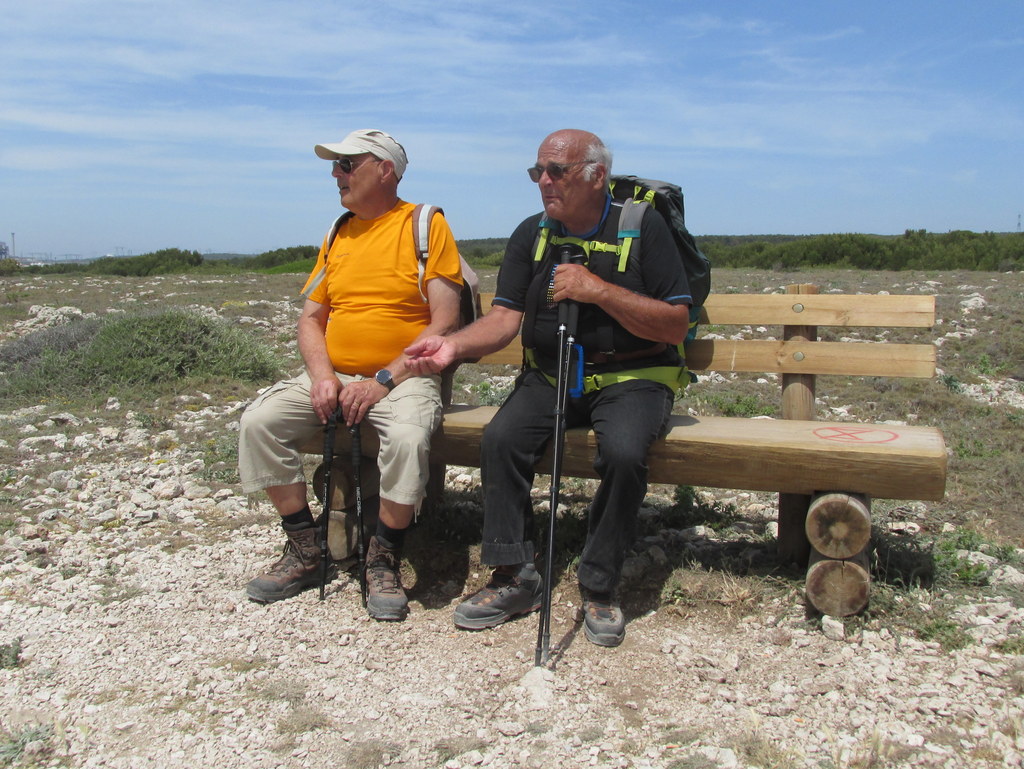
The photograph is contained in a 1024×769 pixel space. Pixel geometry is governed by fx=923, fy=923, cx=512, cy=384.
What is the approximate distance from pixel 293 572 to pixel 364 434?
2.39 feet

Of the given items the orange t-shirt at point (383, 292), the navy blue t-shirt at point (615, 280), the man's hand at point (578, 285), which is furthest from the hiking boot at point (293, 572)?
the man's hand at point (578, 285)

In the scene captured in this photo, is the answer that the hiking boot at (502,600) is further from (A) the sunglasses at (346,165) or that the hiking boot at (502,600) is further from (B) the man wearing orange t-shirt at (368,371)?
(A) the sunglasses at (346,165)

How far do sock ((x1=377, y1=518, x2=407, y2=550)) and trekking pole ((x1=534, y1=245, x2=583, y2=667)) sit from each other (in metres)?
0.71

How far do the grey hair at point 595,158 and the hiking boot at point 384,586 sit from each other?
193 cm

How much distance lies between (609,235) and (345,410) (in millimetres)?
1467

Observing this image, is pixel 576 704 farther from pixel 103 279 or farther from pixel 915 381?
pixel 103 279

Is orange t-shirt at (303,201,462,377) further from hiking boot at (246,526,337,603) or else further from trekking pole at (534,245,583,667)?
hiking boot at (246,526,337,603)

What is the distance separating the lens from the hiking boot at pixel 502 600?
4.00 metres

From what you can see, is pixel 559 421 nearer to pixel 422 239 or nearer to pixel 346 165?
pixel 422 239

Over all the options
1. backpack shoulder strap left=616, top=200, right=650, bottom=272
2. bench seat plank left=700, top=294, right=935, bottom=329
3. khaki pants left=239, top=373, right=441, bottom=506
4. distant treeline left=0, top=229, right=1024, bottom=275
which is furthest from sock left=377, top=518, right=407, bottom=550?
distant treeline left=0, top=229, right=1024, bottom=275

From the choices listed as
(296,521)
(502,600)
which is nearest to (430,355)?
(296,521)

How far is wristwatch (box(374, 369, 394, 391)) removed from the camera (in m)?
4.36

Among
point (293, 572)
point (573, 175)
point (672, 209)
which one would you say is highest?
point (573, 175)

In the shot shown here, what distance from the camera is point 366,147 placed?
4605 millimetres
